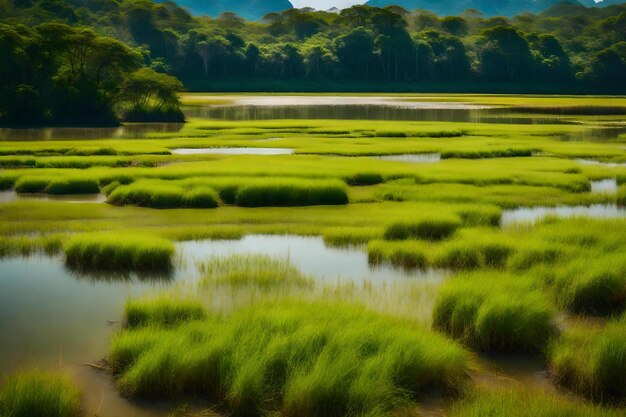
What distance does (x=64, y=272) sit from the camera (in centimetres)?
1409

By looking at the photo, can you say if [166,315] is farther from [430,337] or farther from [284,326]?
[430,337]

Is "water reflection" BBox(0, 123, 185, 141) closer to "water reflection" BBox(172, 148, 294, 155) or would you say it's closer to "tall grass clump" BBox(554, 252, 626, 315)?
"water reflection" BBox(172, 148, 294, 155)

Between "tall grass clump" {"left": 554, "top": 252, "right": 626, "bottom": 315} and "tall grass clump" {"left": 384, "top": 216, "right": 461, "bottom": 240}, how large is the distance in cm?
478

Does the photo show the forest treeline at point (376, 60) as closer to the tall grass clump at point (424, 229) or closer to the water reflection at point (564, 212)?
the water reflection at point (564, 212)

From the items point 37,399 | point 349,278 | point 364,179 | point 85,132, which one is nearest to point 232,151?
point 364,179

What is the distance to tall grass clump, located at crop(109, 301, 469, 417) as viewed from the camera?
7883 millimetres

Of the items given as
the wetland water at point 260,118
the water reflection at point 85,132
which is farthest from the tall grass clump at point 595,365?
the water reflection at point 85,132

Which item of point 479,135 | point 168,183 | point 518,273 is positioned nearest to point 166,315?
point 518,273

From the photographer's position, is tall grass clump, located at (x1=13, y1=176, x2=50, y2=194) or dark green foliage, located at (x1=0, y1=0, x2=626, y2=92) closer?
tall grass clump, located at (x1=13, y1=176, x2=50, y2=194)

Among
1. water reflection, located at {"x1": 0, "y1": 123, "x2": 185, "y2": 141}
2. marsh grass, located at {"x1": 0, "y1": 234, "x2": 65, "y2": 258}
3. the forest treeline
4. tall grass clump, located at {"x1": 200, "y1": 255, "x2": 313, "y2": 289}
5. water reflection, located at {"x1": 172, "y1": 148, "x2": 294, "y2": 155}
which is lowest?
tall grass clump, located at {"x1": 200, "y1": 255, "x2": 313, "y2": 289}

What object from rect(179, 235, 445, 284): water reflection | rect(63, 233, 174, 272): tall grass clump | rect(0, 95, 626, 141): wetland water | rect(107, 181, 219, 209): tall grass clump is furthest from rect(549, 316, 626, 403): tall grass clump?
rect(0, 95, 626, 141): wetland water

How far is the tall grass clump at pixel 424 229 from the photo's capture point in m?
16.9

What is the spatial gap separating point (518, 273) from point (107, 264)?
28.0 feet

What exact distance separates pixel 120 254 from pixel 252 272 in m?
3.12
